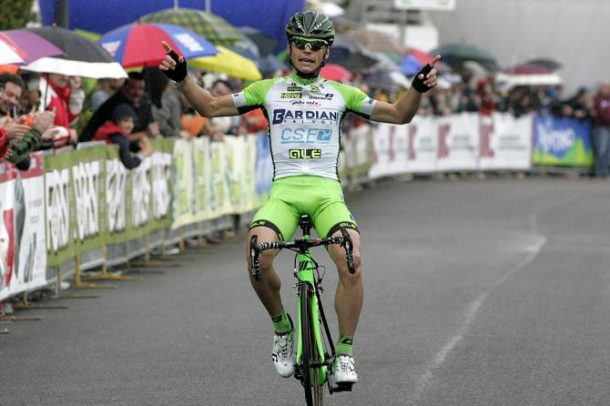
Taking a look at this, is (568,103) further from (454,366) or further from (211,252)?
(454,366)

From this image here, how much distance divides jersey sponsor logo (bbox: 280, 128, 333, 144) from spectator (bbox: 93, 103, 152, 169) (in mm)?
7437

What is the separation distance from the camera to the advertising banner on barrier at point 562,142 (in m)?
37.7

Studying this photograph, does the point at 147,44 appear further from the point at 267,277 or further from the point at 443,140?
the point at 443,140

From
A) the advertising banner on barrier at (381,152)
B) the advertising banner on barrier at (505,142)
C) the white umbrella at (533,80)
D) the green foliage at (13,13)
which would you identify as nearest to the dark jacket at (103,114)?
the green foliage at (13,13)

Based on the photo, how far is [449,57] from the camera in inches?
1762

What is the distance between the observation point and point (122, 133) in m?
16.5

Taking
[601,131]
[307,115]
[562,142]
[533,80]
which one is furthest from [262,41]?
[533,80]

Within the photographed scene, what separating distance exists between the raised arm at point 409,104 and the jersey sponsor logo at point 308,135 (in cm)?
30

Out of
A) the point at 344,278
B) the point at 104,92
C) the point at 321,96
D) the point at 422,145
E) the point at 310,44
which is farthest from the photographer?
the point at 422,145

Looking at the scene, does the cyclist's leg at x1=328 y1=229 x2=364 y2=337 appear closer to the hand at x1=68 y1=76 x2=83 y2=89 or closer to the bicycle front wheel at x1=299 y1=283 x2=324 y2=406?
the bicycle front wheel at x1=299 y1=283 x2=324 y2=406

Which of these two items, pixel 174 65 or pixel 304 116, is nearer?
pixel 174 65

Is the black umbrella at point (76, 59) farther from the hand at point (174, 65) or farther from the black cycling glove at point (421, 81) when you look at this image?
the black cycling glove at point (421, 81)

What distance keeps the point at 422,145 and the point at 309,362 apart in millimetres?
27807

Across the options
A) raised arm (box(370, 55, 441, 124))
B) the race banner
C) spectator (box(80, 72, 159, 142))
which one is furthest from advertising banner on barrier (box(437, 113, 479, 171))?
raised arm (box(370, 55, 441, 124))
